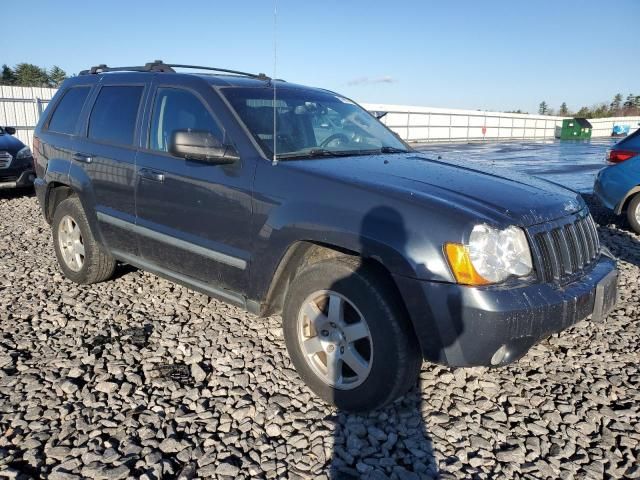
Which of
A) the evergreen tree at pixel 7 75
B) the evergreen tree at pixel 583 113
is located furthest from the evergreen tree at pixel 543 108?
the evergreen tree at pixel 7 75

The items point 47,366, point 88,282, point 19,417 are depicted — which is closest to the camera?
point 19,417

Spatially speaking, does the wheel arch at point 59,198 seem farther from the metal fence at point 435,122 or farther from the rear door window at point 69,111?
the metal fence at point 435,122

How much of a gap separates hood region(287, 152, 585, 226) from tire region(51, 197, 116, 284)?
7.77 feet

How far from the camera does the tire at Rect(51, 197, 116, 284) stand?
14.7 ft

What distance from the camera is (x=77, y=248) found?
470 cm

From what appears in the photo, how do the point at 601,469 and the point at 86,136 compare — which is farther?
the point at 86,136

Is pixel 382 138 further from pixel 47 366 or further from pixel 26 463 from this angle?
pixel 26 463

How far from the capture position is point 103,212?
4160 mm

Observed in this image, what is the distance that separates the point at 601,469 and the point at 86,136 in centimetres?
432

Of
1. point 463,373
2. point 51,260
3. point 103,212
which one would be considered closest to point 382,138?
point 463,373

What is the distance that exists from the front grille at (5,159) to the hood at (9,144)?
88 millimetres

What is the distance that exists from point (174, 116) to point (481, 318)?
8.42 ft

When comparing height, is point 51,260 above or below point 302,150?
below

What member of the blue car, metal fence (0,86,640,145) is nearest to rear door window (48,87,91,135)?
the blue car
